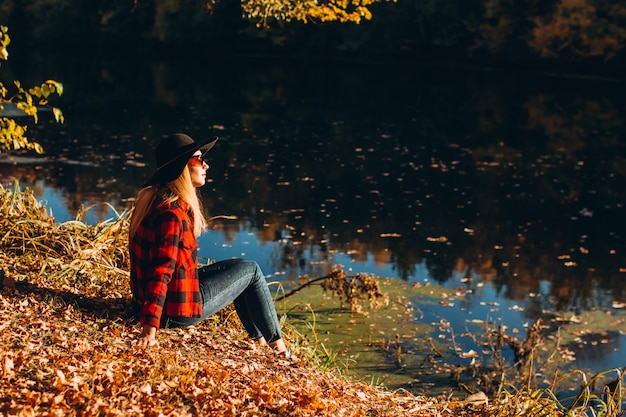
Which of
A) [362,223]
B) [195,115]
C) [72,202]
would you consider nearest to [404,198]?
[362,223]

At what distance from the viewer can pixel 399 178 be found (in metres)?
18.8

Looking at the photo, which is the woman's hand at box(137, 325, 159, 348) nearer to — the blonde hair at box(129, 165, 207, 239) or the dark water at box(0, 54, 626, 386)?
the blonde hair at box(129, 165, 207, 239)

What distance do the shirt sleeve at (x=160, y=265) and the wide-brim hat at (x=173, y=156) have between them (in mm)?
238

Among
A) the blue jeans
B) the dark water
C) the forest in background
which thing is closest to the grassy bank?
the blue jeans

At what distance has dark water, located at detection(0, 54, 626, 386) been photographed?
39.7ft

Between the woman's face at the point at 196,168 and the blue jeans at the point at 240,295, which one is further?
the blue jeans at the point at 240,295

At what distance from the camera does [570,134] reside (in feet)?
84.8

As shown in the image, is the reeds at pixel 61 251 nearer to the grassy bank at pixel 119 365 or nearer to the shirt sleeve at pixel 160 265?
the grassy bank at pixel 119 365

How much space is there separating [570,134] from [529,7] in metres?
21.0

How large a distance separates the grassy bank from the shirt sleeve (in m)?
0.26

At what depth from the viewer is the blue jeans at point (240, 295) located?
5.50 meters

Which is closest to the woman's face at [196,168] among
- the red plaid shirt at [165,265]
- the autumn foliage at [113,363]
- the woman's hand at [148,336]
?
the red plaid shirt at [165,265]

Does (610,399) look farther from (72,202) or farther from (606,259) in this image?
(72,202)

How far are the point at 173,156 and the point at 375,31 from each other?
45.8 meters
